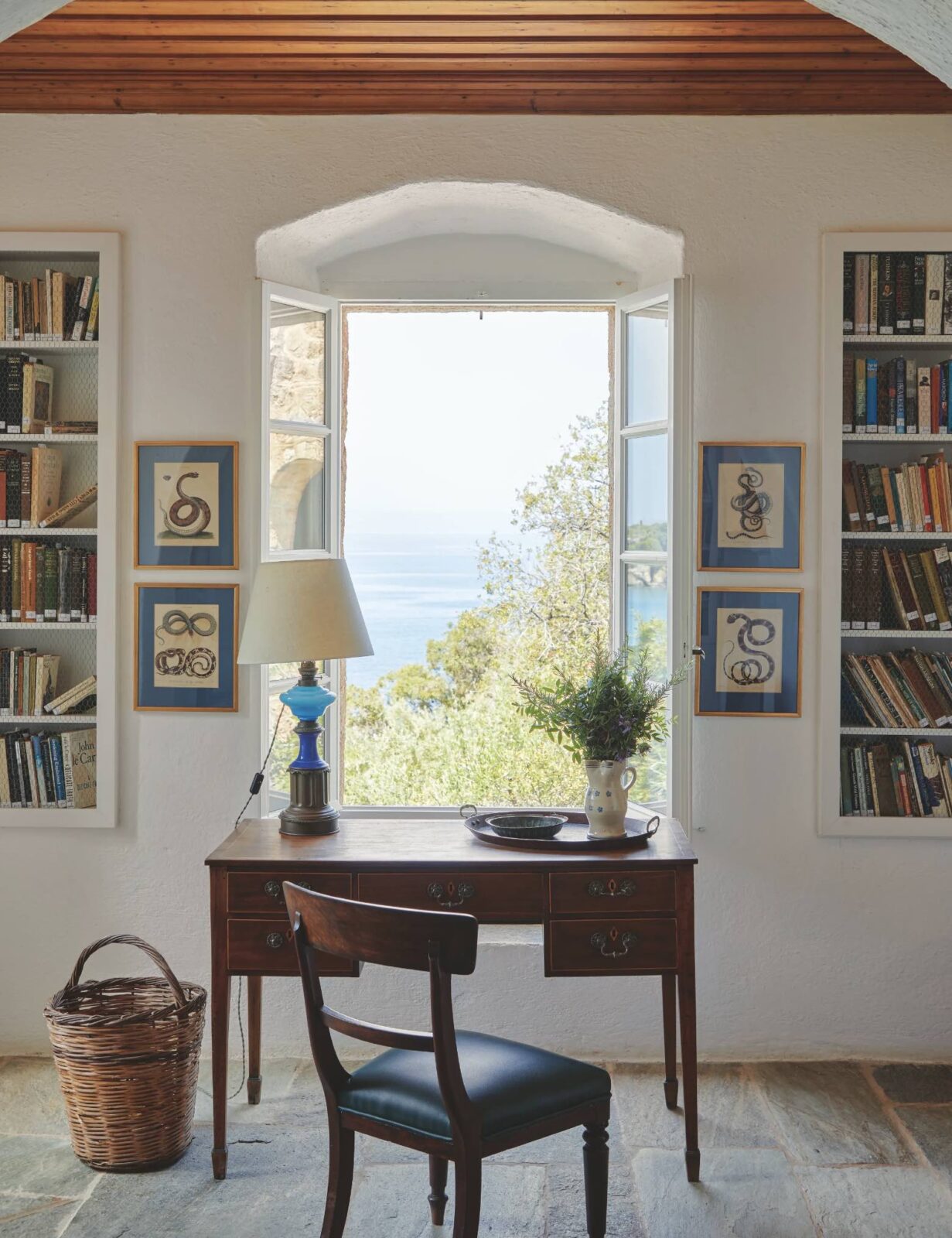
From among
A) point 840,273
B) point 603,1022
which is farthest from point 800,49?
point 603,1022

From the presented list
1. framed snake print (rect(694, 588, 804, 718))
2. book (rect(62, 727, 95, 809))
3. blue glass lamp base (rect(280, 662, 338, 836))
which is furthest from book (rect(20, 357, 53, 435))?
framed snake print (rect(694, 588, 804, 718))

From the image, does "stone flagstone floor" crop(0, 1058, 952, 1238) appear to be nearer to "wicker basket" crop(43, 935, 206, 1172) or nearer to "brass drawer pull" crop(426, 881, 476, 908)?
"wicker basket" crop(43, 935, 206, 1172)

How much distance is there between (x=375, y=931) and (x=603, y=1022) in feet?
6.17

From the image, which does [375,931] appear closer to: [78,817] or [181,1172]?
[181,1172]

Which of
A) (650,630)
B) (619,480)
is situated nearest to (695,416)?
(619,480)

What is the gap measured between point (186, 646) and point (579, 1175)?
6.72 feet

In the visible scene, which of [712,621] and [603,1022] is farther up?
[712,621]

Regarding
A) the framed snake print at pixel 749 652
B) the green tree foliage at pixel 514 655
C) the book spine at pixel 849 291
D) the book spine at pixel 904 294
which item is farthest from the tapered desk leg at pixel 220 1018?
the green tree foliage at pixel 514 655

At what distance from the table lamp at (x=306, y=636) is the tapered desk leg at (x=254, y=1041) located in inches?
23.7

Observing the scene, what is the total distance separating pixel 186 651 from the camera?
389 centimetres

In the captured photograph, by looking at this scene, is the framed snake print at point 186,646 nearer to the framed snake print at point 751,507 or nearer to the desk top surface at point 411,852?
the desk top surface at point 411,852

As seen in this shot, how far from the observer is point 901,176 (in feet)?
12.4

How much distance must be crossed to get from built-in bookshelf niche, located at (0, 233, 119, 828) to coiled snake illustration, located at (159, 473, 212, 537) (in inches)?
7.2

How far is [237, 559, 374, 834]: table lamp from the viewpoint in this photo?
320cm
